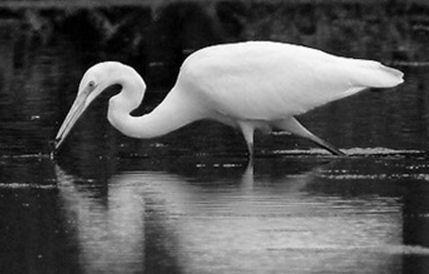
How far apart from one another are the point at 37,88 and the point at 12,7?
800 centimetres

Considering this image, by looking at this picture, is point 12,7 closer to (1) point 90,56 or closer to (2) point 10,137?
(1) point 90,56

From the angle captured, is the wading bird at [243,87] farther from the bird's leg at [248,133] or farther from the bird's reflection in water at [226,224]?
the bird's reflection in water at [226,224]

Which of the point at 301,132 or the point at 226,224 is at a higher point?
the point at 226,224

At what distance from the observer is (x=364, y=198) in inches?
471

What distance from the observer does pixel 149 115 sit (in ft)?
47.0

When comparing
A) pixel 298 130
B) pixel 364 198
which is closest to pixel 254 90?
pixel 298 130

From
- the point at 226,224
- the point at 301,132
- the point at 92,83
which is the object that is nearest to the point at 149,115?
the point at 92,83

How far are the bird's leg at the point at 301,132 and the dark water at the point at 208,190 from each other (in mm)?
133

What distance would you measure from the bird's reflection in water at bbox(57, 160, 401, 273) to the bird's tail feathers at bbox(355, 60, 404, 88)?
1.07m

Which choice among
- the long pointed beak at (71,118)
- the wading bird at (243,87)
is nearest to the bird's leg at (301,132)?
the wading bird at (243,87)

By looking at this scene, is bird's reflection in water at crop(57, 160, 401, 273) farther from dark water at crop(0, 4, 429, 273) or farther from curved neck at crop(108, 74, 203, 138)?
curved neck at crop(108, 74, 203, 138)

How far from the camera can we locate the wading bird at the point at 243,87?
559 inches

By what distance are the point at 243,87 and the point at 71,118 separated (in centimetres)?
140

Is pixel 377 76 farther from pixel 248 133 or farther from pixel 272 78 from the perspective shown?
pixel 248 133
